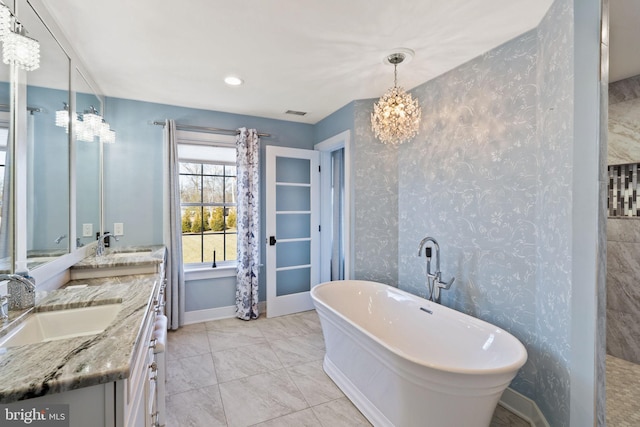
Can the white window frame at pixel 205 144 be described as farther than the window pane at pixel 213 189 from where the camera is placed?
No

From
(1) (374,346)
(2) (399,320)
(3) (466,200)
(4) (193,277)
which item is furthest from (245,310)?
(3) (466,200)

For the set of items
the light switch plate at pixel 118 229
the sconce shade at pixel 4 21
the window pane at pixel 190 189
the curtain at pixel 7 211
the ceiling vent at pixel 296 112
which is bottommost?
the light switch plate at pixel 118 229

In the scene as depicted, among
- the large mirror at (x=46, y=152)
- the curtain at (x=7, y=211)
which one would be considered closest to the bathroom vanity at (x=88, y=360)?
the curtain at (x=7, y=211)

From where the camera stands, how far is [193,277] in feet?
11.4

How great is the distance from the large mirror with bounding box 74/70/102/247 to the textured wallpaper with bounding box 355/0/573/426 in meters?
2.88

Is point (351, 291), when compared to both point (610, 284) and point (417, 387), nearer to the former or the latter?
point (417, 387)

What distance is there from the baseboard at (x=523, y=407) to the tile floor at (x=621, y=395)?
1.84 ft

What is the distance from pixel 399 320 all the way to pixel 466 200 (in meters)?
1.15

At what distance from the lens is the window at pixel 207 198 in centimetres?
353

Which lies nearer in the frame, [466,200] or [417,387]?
[417,387]

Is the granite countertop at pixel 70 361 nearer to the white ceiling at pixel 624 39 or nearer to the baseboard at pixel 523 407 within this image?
the white ceiling at pixel 624 39

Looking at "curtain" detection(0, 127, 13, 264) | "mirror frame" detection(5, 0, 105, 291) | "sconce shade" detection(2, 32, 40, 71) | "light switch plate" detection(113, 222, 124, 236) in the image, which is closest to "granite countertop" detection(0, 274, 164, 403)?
"curtain" detection(0, 127, 13, 264)

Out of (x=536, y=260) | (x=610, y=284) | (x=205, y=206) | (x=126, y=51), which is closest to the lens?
(x=610, y=284)

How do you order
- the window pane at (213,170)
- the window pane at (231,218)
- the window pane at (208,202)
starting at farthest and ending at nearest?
the window pane at (231,218)
the window pane at (213,170)
the window pane at (208,202)
